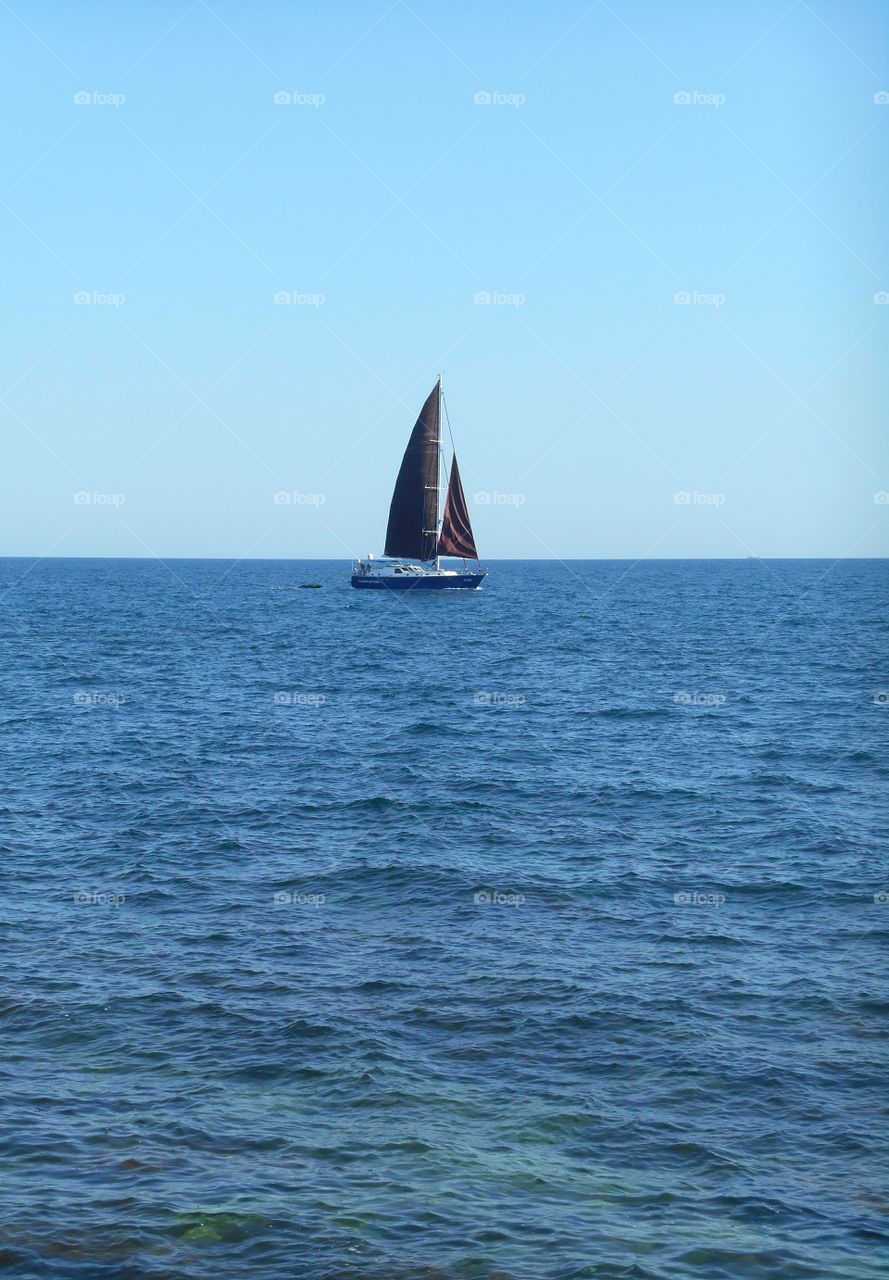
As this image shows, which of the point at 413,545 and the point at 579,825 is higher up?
the point at 413,545

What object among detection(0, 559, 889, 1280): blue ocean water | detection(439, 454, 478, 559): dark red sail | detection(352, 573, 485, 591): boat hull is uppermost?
detection(439, 454, 478, 559): dark red sail

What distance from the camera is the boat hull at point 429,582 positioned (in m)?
143

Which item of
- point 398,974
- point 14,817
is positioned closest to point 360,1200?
point 398,974

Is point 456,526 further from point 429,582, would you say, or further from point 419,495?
point 429,582

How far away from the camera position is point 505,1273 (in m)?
13.5

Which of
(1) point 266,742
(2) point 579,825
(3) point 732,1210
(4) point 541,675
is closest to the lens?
(3) point 732,1210

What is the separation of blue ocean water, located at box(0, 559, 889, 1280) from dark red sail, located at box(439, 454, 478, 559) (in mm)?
76390

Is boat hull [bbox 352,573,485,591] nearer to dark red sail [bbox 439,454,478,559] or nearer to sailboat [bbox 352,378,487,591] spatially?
sailboat [bbox 352,378,487,591]

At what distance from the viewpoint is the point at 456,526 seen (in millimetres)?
128750

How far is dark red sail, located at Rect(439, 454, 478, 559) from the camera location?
125475 mm

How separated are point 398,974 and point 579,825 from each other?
41.3 ft

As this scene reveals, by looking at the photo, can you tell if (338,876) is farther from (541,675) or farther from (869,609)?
(869,609)

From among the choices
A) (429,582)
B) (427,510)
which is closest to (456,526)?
(427,510)

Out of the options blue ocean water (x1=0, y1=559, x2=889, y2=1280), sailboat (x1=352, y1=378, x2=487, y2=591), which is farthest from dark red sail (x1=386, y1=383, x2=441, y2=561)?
blue ocean water (x1=0, y1=559, x2=889, y2=1280)
